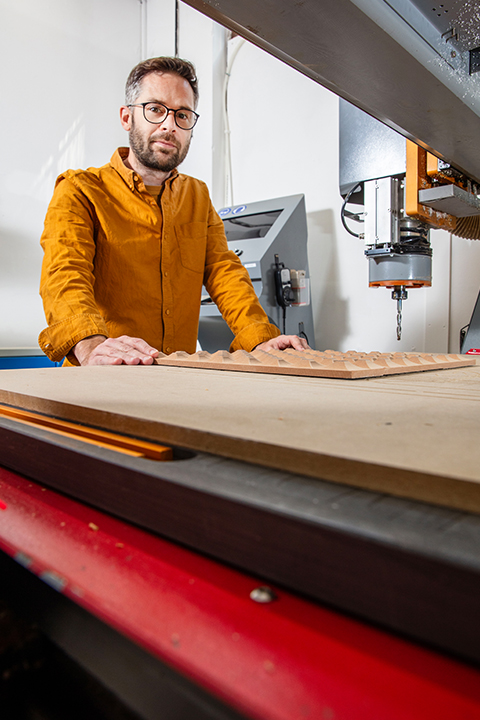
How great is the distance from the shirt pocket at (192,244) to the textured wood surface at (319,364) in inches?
32.8

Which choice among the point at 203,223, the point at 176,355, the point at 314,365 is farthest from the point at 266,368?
the point at 203,223

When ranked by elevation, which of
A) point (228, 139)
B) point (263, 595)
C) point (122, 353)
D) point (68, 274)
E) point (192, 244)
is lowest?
point (263, 595)

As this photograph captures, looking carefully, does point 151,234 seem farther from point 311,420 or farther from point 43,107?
point 43,107

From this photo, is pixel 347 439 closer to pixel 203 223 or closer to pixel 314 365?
pixel 314 365

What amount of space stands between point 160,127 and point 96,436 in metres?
1.58

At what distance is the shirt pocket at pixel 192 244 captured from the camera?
72.6 inches

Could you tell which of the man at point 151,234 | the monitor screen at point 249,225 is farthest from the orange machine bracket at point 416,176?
the monitor screen at point 249,225

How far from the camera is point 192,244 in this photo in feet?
6.14

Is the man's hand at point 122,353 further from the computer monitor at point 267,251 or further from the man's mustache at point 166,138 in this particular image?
the computer monitor at point 267,251

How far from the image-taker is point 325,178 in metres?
2.62

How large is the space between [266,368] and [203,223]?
3.93 ft

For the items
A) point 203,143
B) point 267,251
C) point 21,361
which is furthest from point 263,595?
point 203,143

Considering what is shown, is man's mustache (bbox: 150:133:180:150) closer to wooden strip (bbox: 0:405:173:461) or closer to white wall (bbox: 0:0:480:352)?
white wall (bbox: 0:0:480:352)

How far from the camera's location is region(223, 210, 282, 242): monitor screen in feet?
7.88
